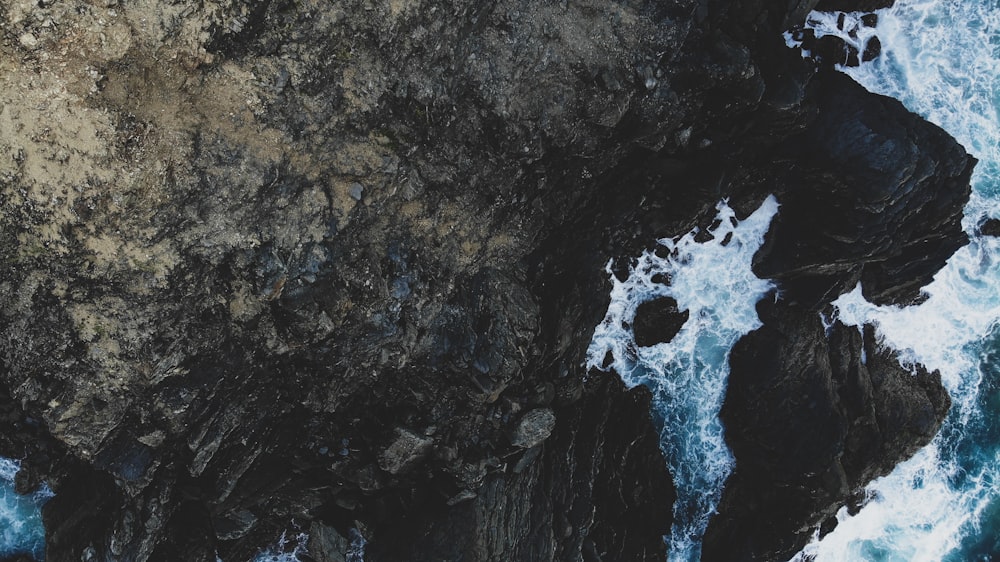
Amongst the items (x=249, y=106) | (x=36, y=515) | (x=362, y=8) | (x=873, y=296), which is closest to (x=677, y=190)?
(x=873, y=296)

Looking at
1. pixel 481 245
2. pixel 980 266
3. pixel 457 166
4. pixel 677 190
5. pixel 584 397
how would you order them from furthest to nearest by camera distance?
pixel 980 266, pixel 584 397, pixel 677 190, pixel 481 245, pixel 457 166

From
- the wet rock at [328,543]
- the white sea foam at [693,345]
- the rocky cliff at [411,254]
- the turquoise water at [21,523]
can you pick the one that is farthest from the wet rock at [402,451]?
the turquoise water at [21,523]

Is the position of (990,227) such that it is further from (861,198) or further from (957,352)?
(861,198)

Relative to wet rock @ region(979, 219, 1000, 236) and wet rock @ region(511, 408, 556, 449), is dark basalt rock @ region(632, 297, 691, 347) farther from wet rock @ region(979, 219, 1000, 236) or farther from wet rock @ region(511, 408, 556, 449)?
wet rock @ region(979, 219, 1000, 236)

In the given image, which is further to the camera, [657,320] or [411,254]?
[657,320]

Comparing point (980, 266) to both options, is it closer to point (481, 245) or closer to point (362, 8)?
point (481, 245)

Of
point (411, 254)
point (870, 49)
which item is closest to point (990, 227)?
point (870, 49)
